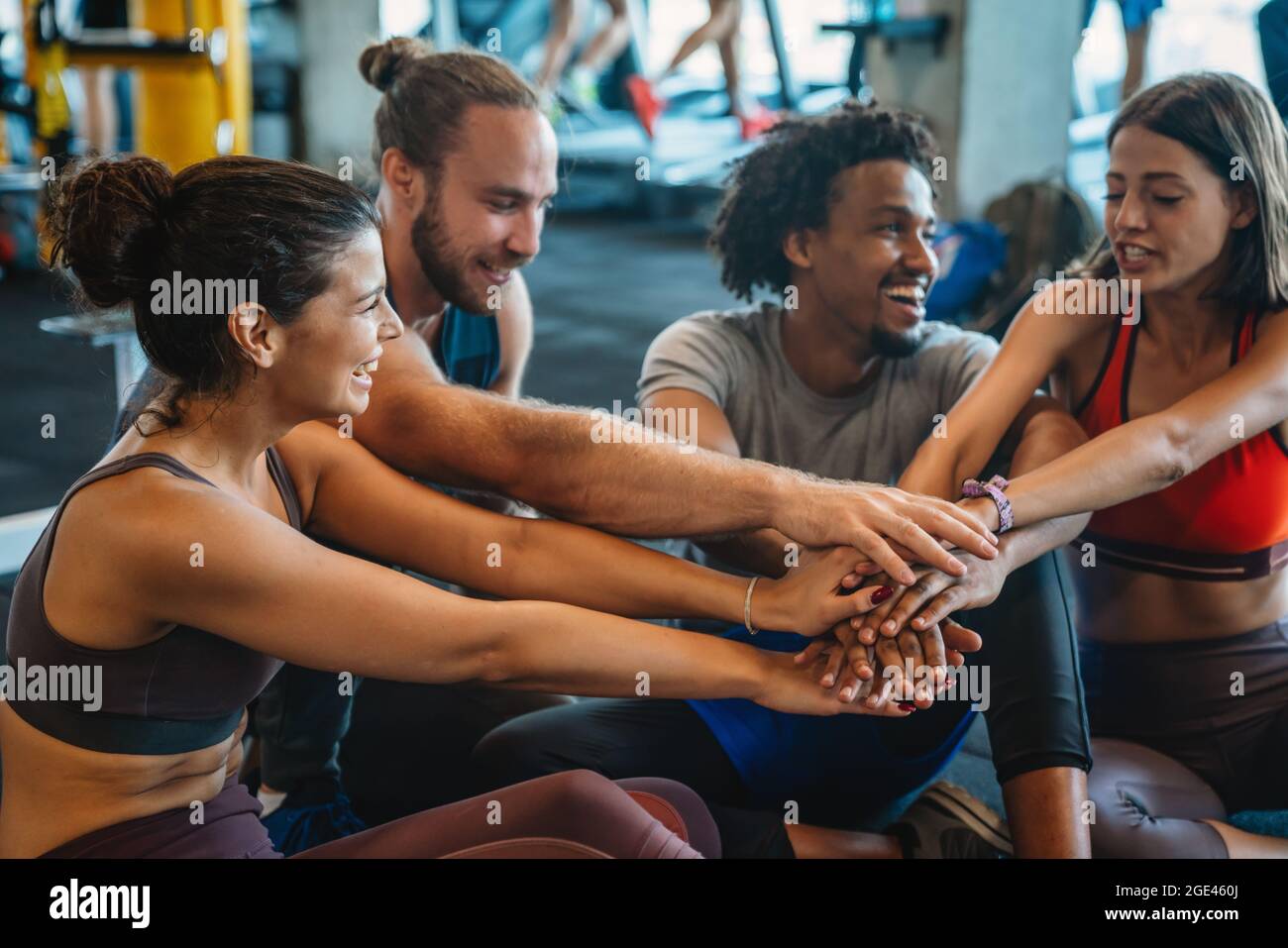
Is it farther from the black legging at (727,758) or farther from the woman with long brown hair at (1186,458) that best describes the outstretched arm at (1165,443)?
the black legging at (727,758)

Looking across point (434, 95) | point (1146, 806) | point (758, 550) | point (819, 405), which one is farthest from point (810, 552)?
point (434, 95)

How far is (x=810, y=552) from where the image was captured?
173cm

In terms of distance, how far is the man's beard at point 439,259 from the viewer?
214 cm

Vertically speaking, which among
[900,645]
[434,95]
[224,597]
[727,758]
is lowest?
[727,758]

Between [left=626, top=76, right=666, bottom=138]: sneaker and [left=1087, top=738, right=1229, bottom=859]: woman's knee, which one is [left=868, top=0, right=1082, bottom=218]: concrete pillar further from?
[left=1087, top=738, right=1229, bottom=859]: woman's knee

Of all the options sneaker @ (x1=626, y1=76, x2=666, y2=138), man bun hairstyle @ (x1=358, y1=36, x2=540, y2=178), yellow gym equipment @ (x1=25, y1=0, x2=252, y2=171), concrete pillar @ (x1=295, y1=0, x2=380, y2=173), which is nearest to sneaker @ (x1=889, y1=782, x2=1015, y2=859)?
man bun hairstyle @ (x1=358, y1=36, x2=540, y2=178)

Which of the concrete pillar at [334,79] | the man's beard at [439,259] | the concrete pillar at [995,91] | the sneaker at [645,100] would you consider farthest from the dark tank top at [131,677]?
the concrete pillar at [334,79]

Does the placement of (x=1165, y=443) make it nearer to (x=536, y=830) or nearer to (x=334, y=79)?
(x=536, y=830)

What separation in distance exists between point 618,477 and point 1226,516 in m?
0.88

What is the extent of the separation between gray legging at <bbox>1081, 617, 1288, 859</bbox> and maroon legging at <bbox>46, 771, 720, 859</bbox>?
0.76m

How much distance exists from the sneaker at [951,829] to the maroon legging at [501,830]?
581mm

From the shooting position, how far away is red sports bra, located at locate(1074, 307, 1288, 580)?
1.87 m
